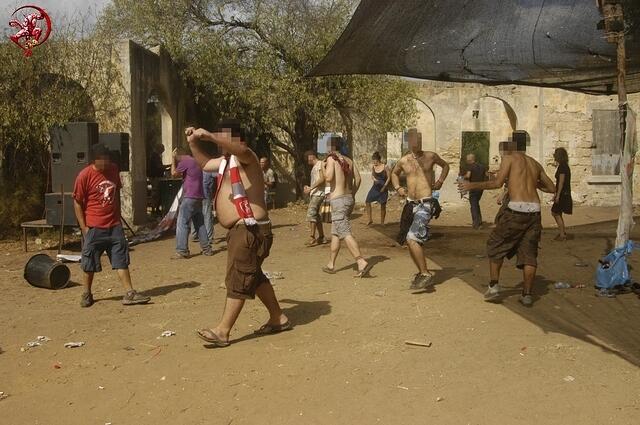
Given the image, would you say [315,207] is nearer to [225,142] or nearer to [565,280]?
[565,280]

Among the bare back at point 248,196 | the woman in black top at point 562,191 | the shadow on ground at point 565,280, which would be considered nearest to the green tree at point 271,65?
the shadow on ground at point 565,280

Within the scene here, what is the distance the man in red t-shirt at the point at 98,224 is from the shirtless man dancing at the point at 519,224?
3.33m

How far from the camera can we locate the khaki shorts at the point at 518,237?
633 cm

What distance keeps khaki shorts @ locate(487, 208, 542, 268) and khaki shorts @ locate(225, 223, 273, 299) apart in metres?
2.42

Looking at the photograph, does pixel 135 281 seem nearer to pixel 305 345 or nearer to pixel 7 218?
pixel 305 345

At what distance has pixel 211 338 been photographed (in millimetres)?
5129

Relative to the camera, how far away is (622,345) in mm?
5066

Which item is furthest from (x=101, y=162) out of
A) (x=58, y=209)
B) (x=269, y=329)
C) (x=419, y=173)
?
(x=58, y=209)

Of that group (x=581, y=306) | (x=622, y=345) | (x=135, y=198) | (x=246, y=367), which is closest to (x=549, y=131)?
(x=135, y=198)

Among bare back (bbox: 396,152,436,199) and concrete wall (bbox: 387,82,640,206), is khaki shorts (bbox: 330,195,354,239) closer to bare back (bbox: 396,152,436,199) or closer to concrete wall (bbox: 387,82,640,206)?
bare back (bbox: 396,152,436,199)

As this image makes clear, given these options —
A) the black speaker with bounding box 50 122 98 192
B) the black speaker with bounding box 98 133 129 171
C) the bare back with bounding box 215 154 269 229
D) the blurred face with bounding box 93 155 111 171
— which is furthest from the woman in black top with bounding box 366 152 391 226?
the bare back with bounding box 215 154 269 229

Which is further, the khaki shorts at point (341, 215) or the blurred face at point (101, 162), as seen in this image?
the khaki shorts at point (341, 215)

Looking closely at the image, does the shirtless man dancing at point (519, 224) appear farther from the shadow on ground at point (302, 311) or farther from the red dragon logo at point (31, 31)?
the red dragon logo at point (31, 31)

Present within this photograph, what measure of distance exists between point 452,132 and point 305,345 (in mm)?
16515
